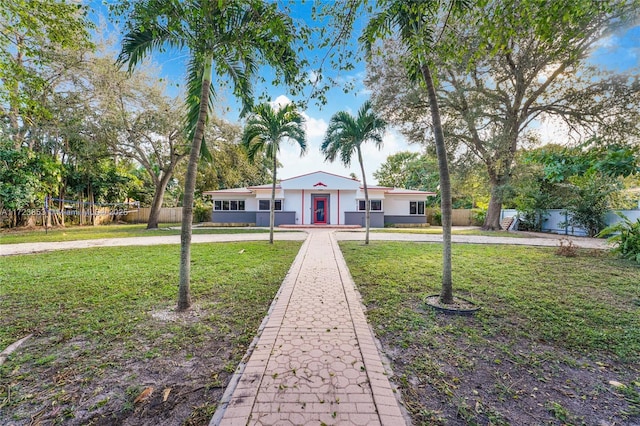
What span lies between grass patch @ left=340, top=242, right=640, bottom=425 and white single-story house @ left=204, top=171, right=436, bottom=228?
1540cm

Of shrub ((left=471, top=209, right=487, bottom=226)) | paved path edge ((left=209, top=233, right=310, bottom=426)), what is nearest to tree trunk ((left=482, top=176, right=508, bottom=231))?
shrub ((left=471, top=209, right=487, bottom=226))

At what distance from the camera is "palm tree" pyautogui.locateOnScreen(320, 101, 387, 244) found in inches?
412

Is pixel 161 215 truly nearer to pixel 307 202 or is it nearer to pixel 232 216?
pixel 232 216

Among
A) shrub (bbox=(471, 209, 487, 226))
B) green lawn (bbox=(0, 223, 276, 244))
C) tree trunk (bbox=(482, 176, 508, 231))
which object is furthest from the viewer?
shrub (bbox=(471, 209, 487, 226))

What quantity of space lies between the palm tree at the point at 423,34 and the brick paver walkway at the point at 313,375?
1.87 m

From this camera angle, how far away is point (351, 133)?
Result: 10.6 meters

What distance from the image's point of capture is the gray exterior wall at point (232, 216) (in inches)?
872

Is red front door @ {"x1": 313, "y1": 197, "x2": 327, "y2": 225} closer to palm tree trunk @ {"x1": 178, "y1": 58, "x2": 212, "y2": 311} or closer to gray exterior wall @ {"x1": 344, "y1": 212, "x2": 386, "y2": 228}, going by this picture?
gray exterior wall @ {"x1": 344, "y1": 212, "x2": 386, "y2": 228}

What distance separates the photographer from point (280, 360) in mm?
2662

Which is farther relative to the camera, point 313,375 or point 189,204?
point 189,204

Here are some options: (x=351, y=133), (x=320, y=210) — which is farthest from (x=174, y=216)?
(x=351, y=133)

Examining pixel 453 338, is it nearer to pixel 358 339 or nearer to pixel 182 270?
pixel 358 339

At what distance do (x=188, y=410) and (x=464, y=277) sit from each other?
5657mm

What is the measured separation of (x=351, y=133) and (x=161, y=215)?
76.3ft
